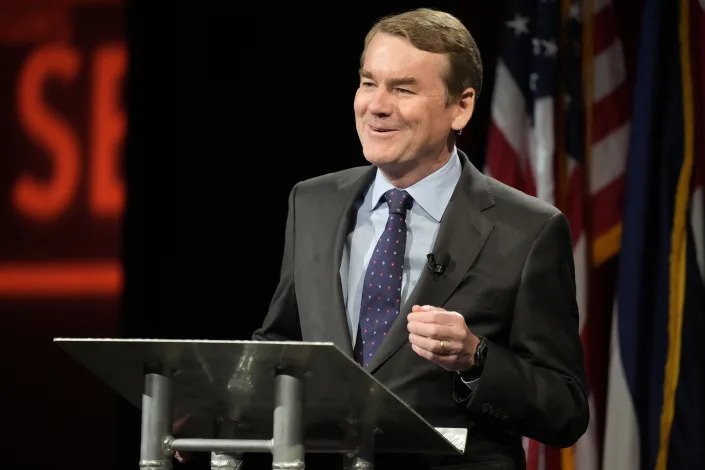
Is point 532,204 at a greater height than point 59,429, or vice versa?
point 532,204

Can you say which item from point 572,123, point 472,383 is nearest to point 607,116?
point 572,123

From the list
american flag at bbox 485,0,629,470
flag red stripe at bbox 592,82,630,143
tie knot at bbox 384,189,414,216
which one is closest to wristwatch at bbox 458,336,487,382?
tie knot at bbox 384,189,414,216

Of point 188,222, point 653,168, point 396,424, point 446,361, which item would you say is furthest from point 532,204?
point 188,222

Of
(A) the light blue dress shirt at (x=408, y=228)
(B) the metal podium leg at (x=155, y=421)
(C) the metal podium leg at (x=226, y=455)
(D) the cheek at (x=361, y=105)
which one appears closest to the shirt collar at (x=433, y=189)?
(A) the light blue dress shirt at (x=408, y=228)

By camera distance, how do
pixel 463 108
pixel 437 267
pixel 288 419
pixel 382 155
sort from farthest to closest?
pixel 463 108, pixel 382 155, pixel 437 267, pixel 288 419

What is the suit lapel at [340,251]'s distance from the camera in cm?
202

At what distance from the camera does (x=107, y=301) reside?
415 centimetres

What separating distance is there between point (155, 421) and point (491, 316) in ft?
2.25

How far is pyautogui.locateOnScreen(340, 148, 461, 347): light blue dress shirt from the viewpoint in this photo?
2084 millimetres

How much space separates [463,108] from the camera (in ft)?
7.25

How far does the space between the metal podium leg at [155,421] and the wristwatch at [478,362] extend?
0.50 m

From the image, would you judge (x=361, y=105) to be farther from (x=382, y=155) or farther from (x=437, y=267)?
(x=437, y=267)

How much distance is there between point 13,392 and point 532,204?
2.57m

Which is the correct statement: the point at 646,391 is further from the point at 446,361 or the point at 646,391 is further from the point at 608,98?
the point at 446,361
